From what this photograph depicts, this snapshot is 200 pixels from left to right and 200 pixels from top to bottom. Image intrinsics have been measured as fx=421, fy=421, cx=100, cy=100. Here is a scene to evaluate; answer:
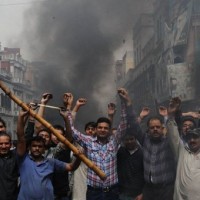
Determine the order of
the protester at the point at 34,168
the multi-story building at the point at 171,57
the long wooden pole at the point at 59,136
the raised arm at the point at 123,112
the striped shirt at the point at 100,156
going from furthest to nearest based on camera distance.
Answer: the multi-story building at the point at 171,57
the raised arm at the point at 123,112
the striped shirt at the point at 100,156
the protester at the point at 34,168
the long wooden pole at the point at 59,136

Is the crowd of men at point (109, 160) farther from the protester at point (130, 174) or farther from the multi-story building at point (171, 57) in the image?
the multi-story building at point (171, 57)

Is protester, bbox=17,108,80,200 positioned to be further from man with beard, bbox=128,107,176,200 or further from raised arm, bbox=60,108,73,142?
man with beard, bbox=128,107,176,200

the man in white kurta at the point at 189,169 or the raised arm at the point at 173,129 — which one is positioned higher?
the raised arm at the point at 173,129

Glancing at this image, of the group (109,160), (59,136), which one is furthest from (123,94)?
(59,136)

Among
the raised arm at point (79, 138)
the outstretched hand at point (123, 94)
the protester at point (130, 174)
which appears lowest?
the protester at point (130, 174)

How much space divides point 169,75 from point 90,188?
16490 millimetres

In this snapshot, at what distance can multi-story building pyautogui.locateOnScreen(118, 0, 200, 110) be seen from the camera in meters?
18.7

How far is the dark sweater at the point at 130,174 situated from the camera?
4676mm

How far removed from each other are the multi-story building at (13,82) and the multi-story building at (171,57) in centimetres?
1624

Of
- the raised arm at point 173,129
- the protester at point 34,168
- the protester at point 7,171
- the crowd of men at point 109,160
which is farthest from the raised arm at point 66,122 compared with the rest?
the raised arm at point 173,129

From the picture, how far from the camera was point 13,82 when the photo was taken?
43.8 m

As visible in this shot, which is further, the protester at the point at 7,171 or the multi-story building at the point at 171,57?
the multi-story building at the point at 171,57

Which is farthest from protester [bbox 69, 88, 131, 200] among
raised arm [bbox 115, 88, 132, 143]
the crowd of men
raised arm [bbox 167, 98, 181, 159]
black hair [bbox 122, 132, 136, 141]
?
raised arm [bbox 167, 98, 181, 159]

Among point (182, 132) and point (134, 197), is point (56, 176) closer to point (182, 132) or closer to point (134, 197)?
point (134, 197)
